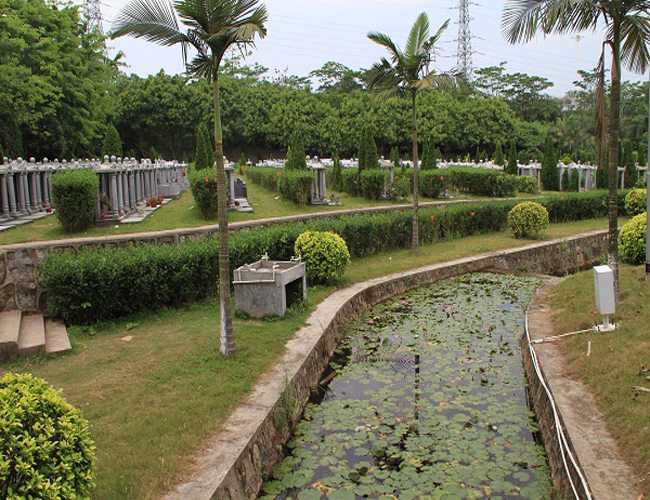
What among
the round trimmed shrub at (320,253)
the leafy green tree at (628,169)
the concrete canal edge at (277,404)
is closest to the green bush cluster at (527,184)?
the leafy green tree at (628,169)

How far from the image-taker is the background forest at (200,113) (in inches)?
1161

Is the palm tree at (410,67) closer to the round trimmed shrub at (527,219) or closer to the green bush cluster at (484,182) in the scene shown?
the round trimmed shrub at (527,219)

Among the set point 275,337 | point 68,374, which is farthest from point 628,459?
point 68,374

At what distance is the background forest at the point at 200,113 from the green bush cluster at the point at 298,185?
1356 cm

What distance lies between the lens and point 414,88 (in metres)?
15.0

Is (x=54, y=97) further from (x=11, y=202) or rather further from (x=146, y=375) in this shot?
(x=146, y=375)

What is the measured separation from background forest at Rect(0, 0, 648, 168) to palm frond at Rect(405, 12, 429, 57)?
61.4 feet

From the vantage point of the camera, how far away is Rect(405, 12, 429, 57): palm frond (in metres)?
14.8

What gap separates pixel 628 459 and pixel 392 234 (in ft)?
37.9

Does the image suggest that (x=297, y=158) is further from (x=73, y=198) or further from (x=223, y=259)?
(x=223, y=259)

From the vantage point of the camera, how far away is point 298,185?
66.0 ft

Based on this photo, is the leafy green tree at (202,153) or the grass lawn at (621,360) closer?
the grass lawn at (621,360)

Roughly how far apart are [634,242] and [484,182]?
635 inches

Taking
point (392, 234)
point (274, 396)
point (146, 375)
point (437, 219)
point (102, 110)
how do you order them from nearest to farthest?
point (274, 396)
point (146, 375)
point (392, 234)
point (437, 219)
point (102, 110)
